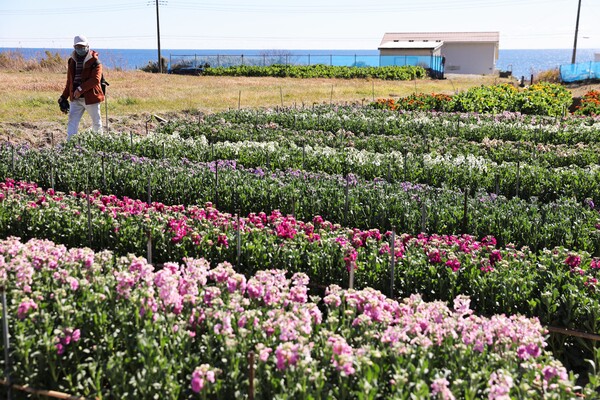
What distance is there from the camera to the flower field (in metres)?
4.02

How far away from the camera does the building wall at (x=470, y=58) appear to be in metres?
57.6

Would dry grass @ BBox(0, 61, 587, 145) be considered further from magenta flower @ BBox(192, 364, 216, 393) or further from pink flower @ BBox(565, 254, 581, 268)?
magenta flower @ BBox(192, 364, 216, 393)

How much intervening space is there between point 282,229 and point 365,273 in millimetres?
1058

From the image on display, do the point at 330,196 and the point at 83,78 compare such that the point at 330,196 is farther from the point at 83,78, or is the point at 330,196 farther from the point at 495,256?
the point at 83,78

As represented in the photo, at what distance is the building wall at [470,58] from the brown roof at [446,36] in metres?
0.46

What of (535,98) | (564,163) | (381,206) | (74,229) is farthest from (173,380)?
(535,98)

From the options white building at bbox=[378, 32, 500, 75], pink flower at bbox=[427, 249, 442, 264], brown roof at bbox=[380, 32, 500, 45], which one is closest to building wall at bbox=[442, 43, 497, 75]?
white building at bbox=[378, 32, 500, 75]

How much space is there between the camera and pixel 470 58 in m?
58.2

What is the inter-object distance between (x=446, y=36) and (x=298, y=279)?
192 ft

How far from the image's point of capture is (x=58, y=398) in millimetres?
4230

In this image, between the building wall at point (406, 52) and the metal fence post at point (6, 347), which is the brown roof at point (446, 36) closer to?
the building wall at point (406, 52)

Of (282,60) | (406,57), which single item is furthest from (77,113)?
(282,60)

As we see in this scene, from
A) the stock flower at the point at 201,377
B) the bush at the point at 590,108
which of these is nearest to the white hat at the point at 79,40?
the stock flower at the point at 201,377

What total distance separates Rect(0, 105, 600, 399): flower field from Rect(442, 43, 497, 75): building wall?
48.9m
